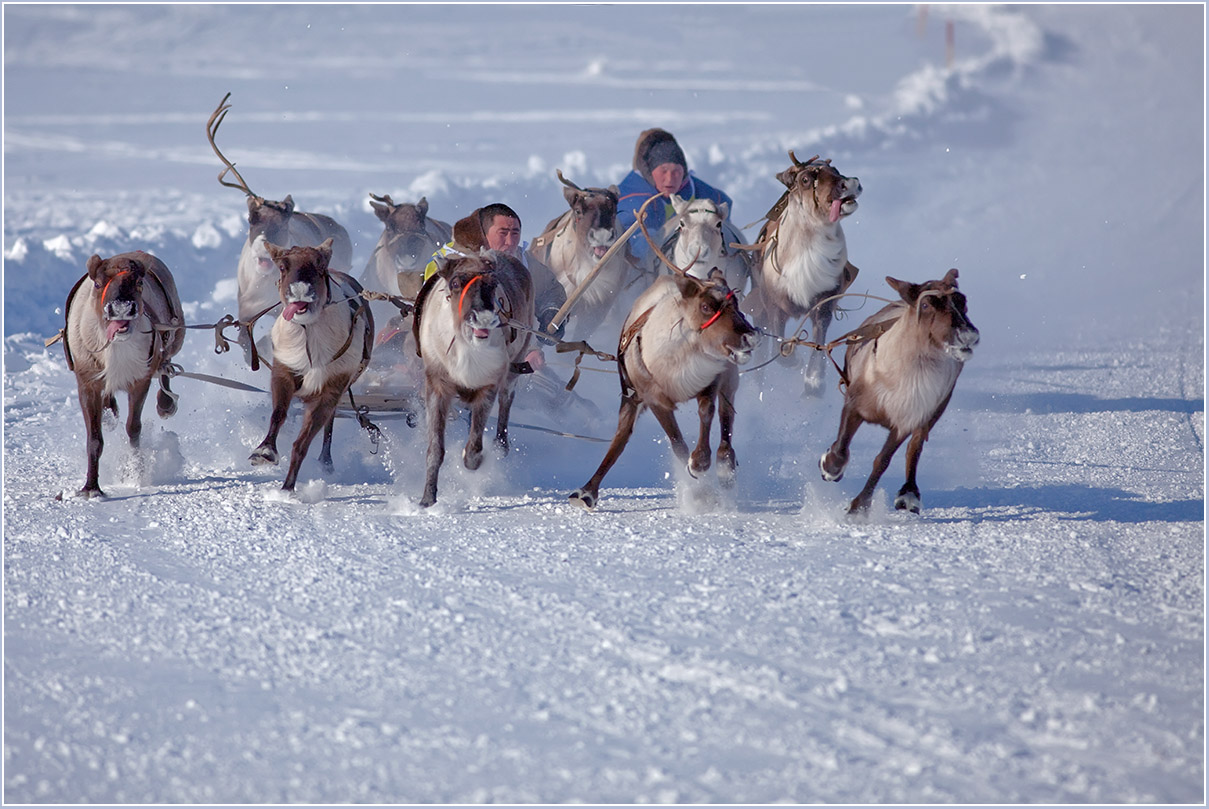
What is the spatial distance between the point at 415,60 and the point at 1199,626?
3365 cm

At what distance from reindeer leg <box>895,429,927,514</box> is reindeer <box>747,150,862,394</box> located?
205cm

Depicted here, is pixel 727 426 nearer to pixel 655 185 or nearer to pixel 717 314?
pixel 717 314

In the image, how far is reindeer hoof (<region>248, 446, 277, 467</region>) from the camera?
7.03 metres

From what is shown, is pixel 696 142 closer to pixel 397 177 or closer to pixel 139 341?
pixel 397 177

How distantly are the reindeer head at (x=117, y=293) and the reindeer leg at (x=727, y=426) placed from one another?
3.20 metres

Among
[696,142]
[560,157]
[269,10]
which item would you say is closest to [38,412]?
[560,157]

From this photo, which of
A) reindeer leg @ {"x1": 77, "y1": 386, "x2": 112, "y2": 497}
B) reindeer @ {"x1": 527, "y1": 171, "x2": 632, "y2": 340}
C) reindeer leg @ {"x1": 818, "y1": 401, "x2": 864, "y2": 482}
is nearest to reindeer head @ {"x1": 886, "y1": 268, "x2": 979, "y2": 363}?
reindeer leg @ {"x1": 818, "y1": 401, "x2": 864, "y2": 482}

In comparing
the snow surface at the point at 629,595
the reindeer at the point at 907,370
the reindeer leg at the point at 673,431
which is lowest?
the snow surface at the point at 629,595

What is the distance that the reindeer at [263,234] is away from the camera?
30.0ft

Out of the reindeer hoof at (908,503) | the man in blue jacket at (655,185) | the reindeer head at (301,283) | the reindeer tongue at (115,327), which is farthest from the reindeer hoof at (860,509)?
the reindeer tongue at (115,327)

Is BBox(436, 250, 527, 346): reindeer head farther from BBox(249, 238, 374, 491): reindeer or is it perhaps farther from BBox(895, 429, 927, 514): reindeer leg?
BBox(895, 429, 927, 514): reindeer leg

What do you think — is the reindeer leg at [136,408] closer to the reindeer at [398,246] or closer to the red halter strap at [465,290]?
the red halter strap at [465,290]

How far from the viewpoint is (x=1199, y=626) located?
5277 millimetres

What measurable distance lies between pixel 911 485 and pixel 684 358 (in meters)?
1.36
